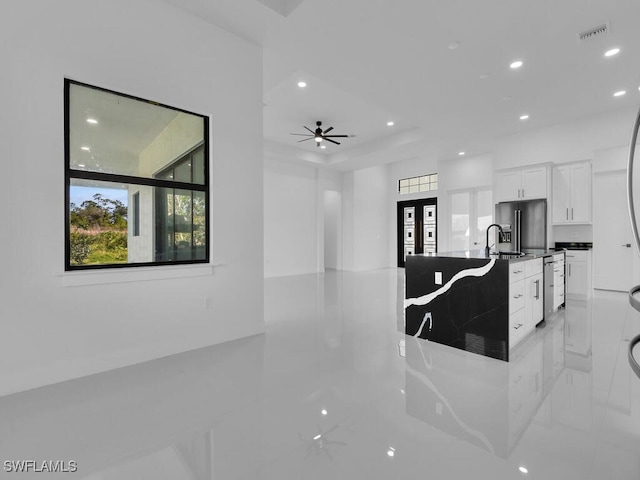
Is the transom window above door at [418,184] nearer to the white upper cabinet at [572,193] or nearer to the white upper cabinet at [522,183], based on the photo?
the white upper cabinet at [522,183]

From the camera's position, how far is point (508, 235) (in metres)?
6.55

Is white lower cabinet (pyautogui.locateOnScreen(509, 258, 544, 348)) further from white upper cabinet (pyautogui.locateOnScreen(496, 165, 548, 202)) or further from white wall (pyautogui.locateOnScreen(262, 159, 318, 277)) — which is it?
white wall (pyautogui.locateOnScreen(262, 159, 318, 277))

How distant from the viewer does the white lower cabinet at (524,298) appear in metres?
3.04

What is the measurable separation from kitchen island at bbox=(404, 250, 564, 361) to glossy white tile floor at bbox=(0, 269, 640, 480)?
183 millimetres

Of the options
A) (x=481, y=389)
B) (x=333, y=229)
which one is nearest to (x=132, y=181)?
(x=481, y=389)

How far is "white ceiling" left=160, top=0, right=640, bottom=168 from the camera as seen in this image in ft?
10.6

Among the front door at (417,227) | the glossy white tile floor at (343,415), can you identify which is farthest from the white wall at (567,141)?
the glossy white tile floor at (343,415)

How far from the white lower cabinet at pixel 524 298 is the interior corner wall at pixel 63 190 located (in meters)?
2.59

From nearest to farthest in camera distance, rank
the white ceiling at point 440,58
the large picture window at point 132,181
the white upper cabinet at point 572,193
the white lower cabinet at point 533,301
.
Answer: the large picture window at point 132,181
the white ceiling at point 440,58
the white lower cabinet at point 533,301
the white upper cabinet at point 572,193

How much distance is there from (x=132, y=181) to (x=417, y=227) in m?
9.11

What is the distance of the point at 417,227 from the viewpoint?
419 inches

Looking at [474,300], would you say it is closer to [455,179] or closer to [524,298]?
[524,298]

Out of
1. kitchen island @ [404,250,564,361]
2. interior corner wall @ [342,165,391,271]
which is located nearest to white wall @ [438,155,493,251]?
interior corner wall @ [342,165,391,271]

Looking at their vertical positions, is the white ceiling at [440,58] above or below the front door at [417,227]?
above
